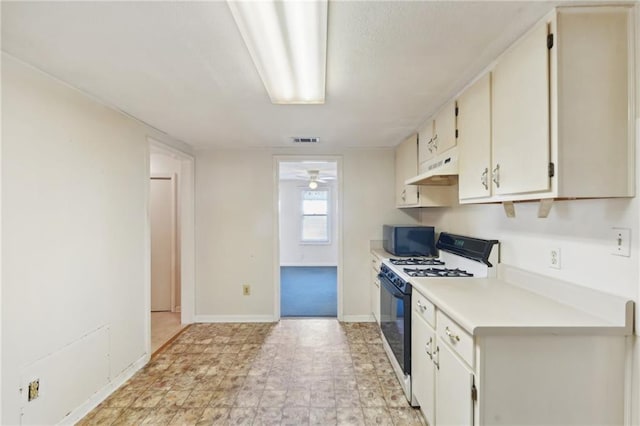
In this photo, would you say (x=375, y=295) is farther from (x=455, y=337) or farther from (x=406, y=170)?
(x=455, y=337)

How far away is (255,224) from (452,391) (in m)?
2.87

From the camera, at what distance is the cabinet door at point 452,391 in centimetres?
134

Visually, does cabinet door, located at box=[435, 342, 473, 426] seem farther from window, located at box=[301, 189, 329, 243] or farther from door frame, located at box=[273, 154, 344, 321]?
window, located at box=[301, 189, 329, 243]

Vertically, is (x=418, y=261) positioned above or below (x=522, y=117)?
below

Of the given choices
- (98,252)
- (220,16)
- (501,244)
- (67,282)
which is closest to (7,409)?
(67,282)

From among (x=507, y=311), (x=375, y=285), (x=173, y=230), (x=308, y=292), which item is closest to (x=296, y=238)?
(x=308, y=292)

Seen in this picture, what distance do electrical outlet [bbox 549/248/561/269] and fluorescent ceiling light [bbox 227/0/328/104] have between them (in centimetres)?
152

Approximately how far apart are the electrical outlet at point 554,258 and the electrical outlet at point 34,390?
2.82m

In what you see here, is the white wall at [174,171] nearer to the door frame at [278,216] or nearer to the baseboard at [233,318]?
the baseboard at [233,318]

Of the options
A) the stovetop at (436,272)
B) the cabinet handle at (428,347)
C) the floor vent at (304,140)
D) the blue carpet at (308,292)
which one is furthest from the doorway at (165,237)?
the cabinet handle at (428,347)

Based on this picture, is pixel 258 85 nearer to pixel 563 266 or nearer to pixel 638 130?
pixel 638 130

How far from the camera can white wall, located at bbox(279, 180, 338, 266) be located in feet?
25.3

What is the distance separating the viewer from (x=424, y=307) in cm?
189

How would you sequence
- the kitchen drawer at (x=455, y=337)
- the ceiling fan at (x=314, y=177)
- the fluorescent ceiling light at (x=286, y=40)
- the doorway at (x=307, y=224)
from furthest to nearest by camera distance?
the doorway at (x=307, y=224) < the ceiling fan at (x=314, y=177) < the kitchen drawer at (x=455, y=337) < the fluorescent ceiling light at (x=286, y=40)
